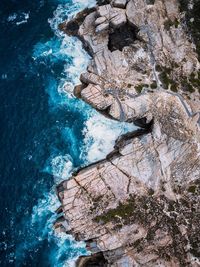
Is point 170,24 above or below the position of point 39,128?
above

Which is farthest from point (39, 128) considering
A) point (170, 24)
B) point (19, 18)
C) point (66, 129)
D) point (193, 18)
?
point (193, 18)

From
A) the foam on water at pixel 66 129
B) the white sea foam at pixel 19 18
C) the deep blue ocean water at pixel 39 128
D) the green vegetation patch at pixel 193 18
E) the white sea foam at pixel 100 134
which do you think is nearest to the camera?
the deep blue ocean water at pixel 39 128

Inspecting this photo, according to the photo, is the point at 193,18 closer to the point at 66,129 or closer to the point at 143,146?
the point at 143,146

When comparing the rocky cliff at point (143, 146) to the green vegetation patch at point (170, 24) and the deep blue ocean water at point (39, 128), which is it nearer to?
the green vegetation patch at point (170, 24)

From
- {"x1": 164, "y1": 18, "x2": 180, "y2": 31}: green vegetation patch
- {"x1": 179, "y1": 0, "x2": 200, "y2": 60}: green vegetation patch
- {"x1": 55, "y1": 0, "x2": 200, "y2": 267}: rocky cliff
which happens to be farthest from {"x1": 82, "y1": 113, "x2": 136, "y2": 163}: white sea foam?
{"x1": 179, "y1": 0, "x2": 200, "y2": 60}: green vegetation patch

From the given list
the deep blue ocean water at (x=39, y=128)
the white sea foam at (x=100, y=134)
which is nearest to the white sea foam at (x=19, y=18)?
the deep blue ocean water at (x=39, y=128)

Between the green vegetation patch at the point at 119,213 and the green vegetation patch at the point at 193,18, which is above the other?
the green vegetation patch at the point at 193,18

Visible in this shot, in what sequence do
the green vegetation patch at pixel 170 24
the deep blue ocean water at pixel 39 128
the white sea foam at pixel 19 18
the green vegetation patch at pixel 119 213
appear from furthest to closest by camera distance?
the white sea foam at pixel 19 18
the green vegetation patch at pixel 170 24
the deep blue ocean water at pixel 39 128
the green vegetation patch at pixel 119 213

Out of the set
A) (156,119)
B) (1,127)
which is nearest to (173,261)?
(156,119)

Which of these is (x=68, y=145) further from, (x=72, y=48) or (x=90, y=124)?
(x=72, y=48)
